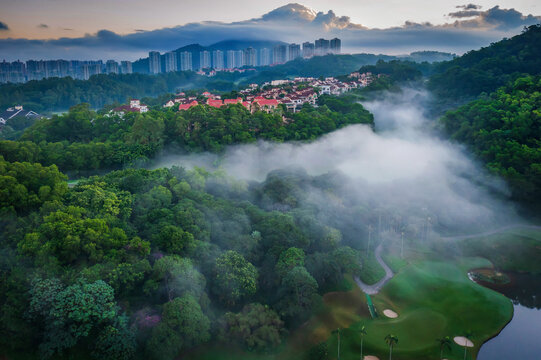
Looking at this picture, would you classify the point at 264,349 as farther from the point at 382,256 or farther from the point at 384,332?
the point at 382,256

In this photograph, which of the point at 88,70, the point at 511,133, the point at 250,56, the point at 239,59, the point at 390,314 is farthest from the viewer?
the point at 239,59

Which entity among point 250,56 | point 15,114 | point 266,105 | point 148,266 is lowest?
point 148,266

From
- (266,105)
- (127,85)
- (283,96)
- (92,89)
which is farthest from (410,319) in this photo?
(127,85)

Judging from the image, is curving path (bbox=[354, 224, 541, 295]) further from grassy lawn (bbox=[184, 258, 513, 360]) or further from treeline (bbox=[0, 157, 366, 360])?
treeline (bbox=[0, 157, 366, 360])

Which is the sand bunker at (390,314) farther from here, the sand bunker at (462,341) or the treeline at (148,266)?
the treeline at (148,266)

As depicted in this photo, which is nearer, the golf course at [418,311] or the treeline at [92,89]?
the golf course at [418,311]

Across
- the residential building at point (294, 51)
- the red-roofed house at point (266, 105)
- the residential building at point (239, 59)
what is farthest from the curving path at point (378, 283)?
the residential building at point (239, 59)

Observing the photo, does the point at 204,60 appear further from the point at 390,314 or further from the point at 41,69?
the point at 390,314
